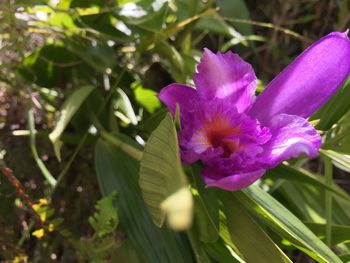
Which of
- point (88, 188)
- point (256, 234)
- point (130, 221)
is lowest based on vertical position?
point (88, 188)

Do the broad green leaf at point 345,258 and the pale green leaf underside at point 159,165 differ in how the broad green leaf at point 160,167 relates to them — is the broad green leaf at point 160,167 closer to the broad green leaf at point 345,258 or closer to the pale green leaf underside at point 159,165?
the pale green leaf underside at point 159,165

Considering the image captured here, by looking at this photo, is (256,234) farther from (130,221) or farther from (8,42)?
(8,42)

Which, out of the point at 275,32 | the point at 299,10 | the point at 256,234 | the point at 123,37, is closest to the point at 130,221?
the point at 256,234

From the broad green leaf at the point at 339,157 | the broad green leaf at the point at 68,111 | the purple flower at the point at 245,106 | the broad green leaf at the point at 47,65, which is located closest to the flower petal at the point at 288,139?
the purple flower at the point at 245,106

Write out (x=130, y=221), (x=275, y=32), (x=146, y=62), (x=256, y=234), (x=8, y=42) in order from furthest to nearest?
(x=275, y=32)
(x=146, y=62)
(x=8, y=42)
(x=130, y=221)
(x=256, y=234)

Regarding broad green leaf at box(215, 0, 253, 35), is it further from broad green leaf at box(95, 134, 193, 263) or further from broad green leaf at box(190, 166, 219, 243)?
broad green leaf at box(190, 166, 219, 243)

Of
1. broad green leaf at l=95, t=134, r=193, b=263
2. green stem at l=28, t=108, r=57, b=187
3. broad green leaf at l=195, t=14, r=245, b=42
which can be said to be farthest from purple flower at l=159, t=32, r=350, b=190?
broad green leaf at l=195, t=14, r=245, b=42

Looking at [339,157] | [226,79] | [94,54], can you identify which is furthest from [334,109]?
[94,54]

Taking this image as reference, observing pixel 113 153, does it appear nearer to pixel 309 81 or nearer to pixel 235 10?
pixel 309 81
